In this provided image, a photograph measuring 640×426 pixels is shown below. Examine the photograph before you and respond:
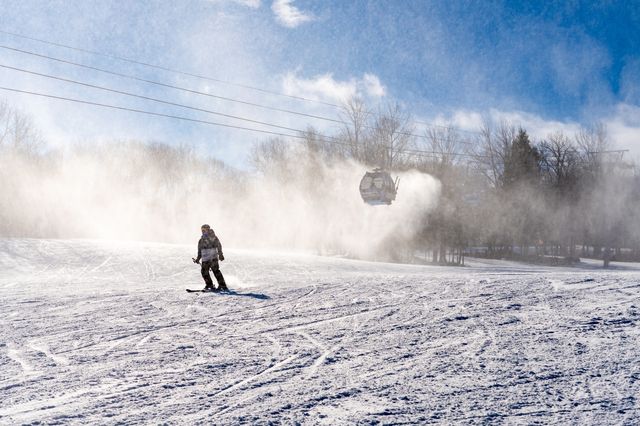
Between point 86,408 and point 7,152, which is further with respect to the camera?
point 7,152

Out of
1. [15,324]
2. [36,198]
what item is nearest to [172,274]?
[15,324]

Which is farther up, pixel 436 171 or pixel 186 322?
pixel 436 171

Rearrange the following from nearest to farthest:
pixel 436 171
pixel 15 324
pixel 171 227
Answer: pixel 15 324 → pixel 436 171 → pixel 171 227

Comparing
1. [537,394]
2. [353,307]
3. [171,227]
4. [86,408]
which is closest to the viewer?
[86,408]

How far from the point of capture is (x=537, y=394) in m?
4.97

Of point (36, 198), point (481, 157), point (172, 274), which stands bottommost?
point (172, 274)

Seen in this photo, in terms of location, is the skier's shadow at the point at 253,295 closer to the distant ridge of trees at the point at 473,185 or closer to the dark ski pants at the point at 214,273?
the dark ski pants at the point at 214,273

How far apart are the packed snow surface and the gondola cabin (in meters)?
15.8

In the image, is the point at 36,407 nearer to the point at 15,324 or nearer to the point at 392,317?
the point at 15,324

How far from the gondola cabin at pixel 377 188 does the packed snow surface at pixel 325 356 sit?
15.8m

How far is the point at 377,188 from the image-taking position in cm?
2812

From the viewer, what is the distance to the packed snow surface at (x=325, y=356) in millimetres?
4547

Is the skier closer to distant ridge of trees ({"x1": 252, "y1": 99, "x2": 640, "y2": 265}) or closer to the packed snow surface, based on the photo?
the packed snow surface

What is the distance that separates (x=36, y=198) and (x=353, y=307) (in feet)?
164
